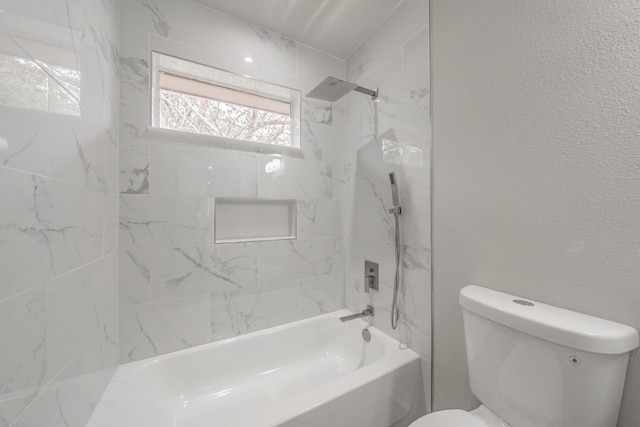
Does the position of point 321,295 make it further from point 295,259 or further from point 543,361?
point 543,361

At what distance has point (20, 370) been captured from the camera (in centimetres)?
56

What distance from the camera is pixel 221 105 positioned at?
1607 millimetres

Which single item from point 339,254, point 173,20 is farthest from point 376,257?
point 173,20

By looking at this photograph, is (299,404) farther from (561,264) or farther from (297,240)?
(561,264)

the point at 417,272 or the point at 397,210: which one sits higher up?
the point at 397,210

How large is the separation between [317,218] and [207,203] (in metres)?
0.77

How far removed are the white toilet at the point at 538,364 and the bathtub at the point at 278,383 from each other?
354mm

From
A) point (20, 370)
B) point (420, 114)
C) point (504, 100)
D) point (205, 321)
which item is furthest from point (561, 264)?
point (205, 321)

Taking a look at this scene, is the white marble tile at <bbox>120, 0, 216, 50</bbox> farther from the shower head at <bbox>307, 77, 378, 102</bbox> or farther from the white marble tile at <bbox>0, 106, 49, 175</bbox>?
the white marble tile at <bbox>0, 106, 49, 175</bbox>

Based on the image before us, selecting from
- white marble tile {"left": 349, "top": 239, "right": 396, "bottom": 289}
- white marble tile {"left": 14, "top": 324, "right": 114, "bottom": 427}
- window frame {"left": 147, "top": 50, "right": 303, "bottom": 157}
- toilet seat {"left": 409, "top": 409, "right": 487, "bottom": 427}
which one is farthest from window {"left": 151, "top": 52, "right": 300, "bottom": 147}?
toilet seat {"left": 409, "top": 409, "right": 487, "bottom": 427}

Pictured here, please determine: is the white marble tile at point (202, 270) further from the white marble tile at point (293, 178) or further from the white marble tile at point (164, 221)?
the white marble tile at point (293, 178)

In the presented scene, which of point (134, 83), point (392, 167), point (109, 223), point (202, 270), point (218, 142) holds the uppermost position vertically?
point (134, 83)

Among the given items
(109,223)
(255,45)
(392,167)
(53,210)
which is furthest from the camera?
(255,45)

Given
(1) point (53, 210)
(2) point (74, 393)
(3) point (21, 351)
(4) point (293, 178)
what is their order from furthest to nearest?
(4) point (293, 178), (2) point (74, 393), (1) point (53, 210), (3) point (21, 351)
